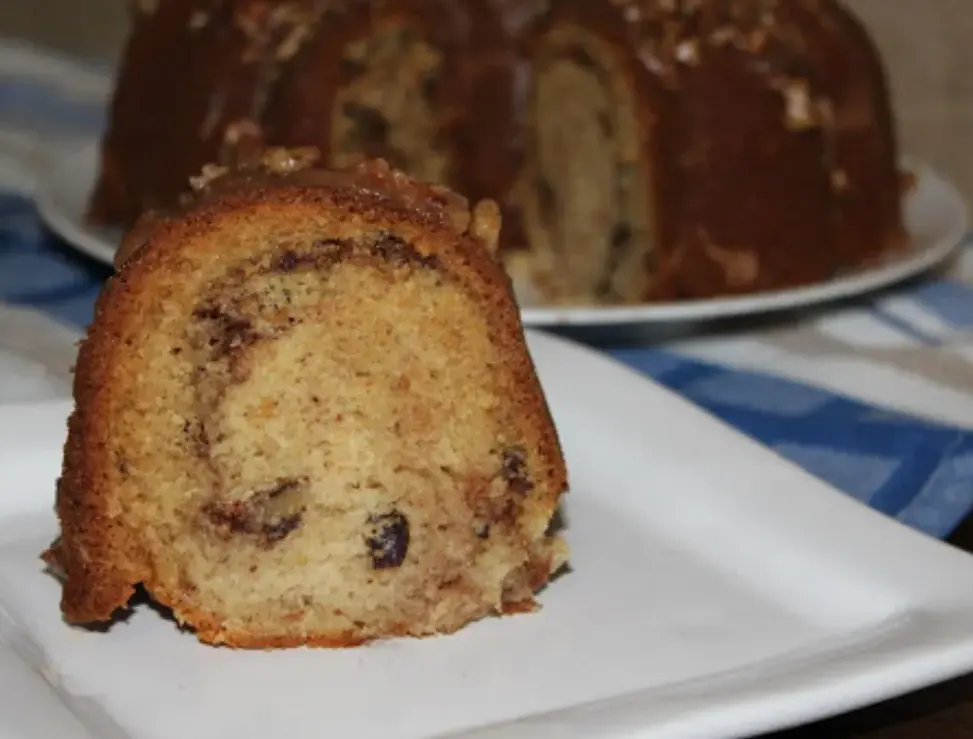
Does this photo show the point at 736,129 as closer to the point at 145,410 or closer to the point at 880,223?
the point at 880,223

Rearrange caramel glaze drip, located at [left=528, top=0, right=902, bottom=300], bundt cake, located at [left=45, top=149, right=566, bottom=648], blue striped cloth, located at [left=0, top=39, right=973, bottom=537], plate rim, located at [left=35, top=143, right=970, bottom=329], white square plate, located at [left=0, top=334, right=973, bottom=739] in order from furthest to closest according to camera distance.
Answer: caramel glaze drip, located at [left=528, top=0, right=902, bottom=300], plate rim, located at [left=35, top=143, right=970, bottom=329], blue striped cloth, located at [left=0, top=39, right=973, bottom=537], bundt cake, located at [left=45, top=149, right=566, bottom=648], white square plate, located at [left=0, top=334, right=973, bottom=739]

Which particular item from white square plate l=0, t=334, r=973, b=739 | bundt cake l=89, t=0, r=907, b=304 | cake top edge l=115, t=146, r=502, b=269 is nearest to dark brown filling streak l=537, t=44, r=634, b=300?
bundt cake l=89, t=0, r=907, b=304

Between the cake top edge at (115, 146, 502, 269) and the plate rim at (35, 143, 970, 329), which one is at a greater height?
the cake top edge at (115, 146, 502, 269)

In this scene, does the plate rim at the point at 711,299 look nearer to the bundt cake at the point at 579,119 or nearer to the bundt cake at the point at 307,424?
the bundt cake at the point at 579,119

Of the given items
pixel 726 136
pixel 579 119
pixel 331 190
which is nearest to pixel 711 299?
pixel 726 136

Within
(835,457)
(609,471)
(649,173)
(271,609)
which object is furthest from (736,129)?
(271,609)

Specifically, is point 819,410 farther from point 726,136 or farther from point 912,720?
point 912,720

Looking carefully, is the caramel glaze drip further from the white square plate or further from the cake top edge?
the cake top edge
